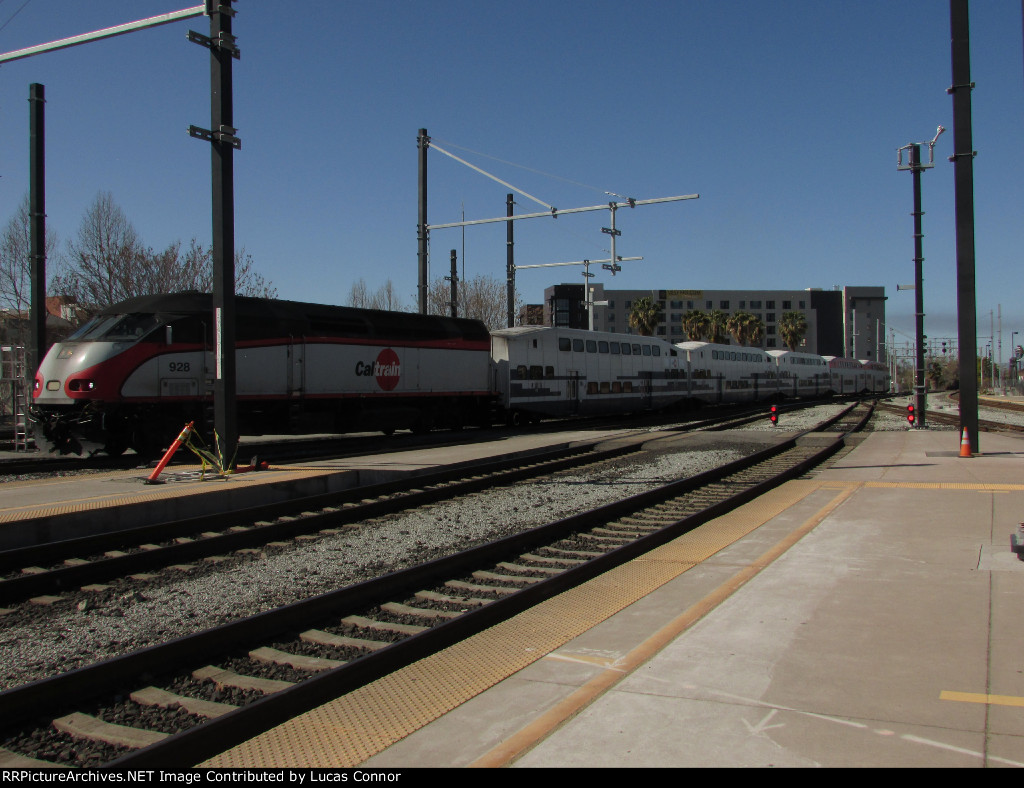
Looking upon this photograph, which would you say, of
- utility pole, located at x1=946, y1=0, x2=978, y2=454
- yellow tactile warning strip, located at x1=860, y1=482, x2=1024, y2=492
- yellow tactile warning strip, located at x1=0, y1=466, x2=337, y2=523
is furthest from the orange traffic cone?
yellow tactile warning strip, located at x1=0, y1=466, x2=337, y2=523

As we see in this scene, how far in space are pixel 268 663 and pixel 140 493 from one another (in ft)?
20.8

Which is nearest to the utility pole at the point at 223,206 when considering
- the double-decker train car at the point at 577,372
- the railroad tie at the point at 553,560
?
the railroad tie at the point at 553,560

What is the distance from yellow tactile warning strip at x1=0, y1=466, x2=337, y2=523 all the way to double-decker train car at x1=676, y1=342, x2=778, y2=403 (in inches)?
1193

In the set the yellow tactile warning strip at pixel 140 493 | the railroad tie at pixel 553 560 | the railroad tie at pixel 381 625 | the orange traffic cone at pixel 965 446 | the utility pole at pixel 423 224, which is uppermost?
the utility pole at pixel 423 224

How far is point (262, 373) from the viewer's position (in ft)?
60.4

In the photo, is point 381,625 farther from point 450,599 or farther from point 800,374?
A: point 800,374

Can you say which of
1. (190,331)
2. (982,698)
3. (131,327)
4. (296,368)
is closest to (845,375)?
(296,368)

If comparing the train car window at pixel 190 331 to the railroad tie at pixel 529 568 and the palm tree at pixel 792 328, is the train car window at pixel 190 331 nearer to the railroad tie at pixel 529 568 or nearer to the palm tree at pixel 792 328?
the railroad tie at pixel 529 568

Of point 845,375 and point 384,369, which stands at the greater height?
point 845,375

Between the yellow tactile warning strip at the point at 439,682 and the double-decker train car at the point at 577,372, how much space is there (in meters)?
19.7

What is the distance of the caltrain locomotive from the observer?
51.4 feet

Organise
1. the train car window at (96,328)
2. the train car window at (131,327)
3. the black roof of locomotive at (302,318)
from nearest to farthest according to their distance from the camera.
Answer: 1. the train car window at (131,327)
2. the train car window at (96,328)
3. the black roof of locomotive at (302,318)

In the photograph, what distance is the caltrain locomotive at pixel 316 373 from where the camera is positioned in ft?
51.4

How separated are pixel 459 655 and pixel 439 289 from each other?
55.8 m
